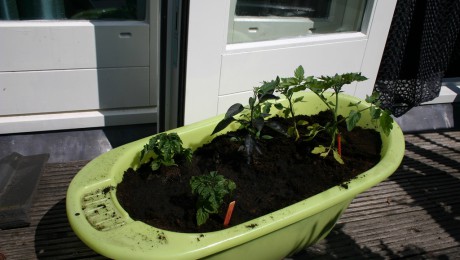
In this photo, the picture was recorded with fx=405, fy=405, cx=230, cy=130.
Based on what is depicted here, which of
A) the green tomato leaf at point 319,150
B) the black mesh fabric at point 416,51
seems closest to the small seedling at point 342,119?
the green tomato leaf at point 319,150

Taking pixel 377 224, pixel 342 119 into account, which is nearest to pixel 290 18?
pixel 342 119

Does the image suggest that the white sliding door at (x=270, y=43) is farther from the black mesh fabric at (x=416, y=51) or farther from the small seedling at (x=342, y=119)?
the small seedling at (x=342, y=119)

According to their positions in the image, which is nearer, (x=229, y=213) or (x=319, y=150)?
(x=229, y=213)

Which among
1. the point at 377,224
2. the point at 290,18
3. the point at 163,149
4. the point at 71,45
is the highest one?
the point at 290,18

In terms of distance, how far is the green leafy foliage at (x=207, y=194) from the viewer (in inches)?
46.3

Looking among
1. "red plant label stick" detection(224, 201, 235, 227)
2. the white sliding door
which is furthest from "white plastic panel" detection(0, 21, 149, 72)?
"red plant label stick" detection(224, 201, 235, 227)

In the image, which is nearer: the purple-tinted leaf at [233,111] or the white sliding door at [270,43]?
the purple-tinted leaf at [233,111]

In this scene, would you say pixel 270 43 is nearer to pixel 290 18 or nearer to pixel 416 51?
pixel 290 18

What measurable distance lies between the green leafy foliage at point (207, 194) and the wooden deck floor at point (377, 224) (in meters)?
0.58

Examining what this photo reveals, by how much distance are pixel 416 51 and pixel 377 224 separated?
1.08m

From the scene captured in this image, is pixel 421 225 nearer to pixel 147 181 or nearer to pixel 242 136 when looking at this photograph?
pixel 242 136

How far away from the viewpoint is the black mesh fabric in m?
2.18

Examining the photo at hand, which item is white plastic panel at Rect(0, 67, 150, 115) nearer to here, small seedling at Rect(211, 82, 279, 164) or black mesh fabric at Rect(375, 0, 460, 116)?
small seedling at Rect(211, 82, 279, 164)

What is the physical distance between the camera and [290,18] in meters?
2.01
